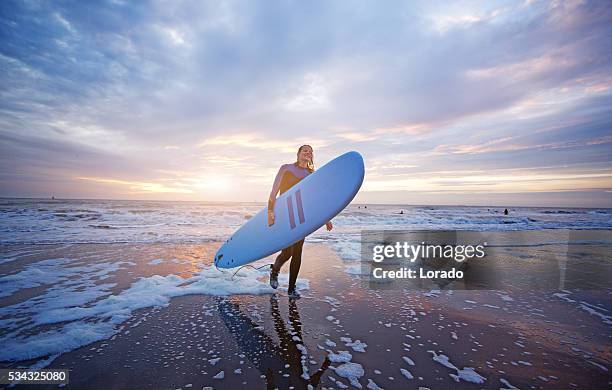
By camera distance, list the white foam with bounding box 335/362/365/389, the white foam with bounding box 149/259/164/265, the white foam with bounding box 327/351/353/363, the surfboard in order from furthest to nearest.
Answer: the white foam with bounding box 149/259/164/265
the surfboard
the white foam with bounding box 327/351/353/363
the white foam with bounding box 335/362/365/389

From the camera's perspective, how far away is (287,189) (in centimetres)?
416

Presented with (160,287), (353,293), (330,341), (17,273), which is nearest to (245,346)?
(330,341)

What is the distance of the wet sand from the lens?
195 cm

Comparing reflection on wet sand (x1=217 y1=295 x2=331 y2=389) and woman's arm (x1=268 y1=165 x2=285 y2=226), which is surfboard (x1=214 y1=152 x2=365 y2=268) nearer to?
woman's arm (x1=268 y1=165 x2=285 y2=226)

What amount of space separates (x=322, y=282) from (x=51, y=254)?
6329 millimetres

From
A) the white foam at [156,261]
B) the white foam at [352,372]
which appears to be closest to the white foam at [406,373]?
the white foam at [352,372]

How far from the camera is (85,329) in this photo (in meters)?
2.62

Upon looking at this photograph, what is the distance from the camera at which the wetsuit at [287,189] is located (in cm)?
378

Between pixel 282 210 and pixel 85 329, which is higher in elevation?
pixel 282 210

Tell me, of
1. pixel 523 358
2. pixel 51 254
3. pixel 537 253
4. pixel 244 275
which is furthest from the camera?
pixel 537 253

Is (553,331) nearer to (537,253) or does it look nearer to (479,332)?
(479,332)

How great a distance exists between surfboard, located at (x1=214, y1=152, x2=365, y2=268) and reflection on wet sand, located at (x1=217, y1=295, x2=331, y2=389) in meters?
1.02

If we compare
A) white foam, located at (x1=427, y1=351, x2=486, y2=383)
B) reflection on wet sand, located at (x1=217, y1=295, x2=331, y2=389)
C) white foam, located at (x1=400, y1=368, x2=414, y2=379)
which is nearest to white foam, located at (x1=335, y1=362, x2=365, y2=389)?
reflection on wet sand, located at (x1=217, y1=295, x2=331, y2=389)

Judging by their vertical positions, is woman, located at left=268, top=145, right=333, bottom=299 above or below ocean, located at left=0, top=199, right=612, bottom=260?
above
